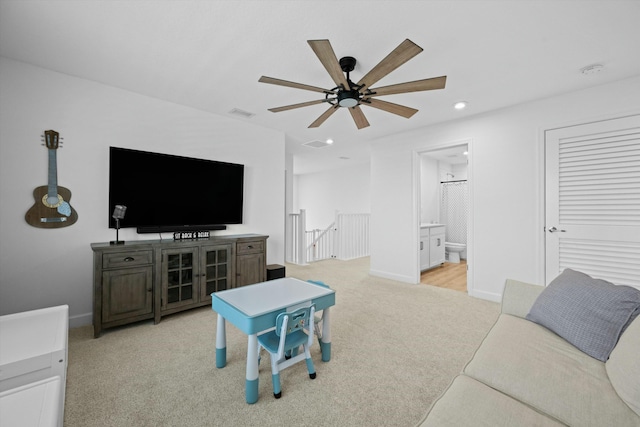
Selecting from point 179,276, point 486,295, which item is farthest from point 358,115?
point 486,295

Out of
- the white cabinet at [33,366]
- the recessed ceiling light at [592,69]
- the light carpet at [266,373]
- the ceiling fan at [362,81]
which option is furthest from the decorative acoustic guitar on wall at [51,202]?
the recessed ceiling light at [592,69]

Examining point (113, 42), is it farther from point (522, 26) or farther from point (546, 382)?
point (546, 382)

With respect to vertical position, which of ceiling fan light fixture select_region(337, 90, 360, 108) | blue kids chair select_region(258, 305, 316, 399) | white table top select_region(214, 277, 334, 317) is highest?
ceiling fan light fixture select_region(337, 90, 360, 108)

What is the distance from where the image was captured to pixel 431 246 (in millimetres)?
5168

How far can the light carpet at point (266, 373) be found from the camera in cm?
155

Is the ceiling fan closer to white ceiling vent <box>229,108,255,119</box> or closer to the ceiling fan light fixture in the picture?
the ceiling fan light fixture

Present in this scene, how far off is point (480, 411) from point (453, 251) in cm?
571

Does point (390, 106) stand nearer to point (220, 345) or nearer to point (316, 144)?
point (220, 345)

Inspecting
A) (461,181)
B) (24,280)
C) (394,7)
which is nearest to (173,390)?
(24,280)

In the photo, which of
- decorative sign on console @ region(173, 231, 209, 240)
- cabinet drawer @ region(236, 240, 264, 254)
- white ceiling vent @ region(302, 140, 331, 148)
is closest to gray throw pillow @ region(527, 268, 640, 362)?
cabinet drawer @ region(236, 240, 264, 254)

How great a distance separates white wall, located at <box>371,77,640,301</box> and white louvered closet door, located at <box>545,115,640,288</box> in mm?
107

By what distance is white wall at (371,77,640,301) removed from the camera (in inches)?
115

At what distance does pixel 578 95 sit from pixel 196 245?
14.7ft

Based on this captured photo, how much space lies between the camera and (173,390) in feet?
5.76
